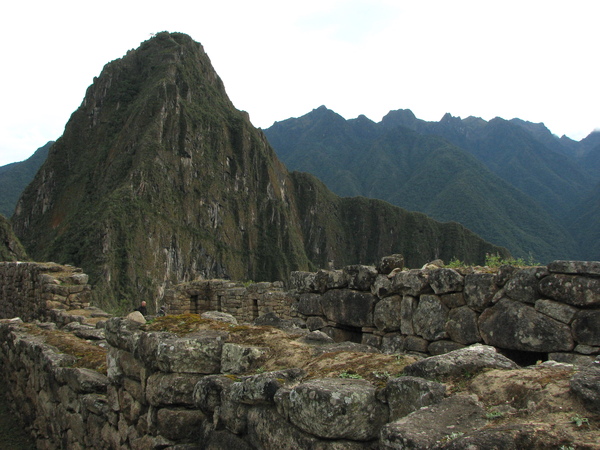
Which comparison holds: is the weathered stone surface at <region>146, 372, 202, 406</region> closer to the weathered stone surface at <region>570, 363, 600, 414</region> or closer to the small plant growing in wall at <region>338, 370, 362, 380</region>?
the small plant growing in wall at <region>338, 370, 362, 380</region>

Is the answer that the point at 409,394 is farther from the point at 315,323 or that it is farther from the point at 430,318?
the point at 315,323

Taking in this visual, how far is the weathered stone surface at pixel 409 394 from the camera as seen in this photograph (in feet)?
9.34

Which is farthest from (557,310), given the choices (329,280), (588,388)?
→ (329,280)

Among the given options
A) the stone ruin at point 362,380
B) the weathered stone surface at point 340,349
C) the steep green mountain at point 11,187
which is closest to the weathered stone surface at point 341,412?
the stone ruin at point 362,380

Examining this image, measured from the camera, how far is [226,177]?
157m

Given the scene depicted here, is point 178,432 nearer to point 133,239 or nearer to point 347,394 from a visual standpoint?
point 347,394

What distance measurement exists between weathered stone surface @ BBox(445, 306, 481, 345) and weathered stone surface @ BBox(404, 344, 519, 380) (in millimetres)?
2416

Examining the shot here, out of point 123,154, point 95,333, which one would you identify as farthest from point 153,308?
point 95,333

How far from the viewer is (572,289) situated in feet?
16.1

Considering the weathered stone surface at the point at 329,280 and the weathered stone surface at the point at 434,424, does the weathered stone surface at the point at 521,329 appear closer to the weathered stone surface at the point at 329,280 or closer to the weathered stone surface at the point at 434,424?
the weathered stone surface at the point at 329,280

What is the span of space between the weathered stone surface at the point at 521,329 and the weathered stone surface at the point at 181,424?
3.11m

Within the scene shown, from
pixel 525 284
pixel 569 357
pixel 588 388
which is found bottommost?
pixel 569 357

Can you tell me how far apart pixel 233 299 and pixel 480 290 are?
43.2 ft

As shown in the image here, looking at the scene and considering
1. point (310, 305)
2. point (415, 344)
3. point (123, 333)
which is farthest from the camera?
point (310, 305)
